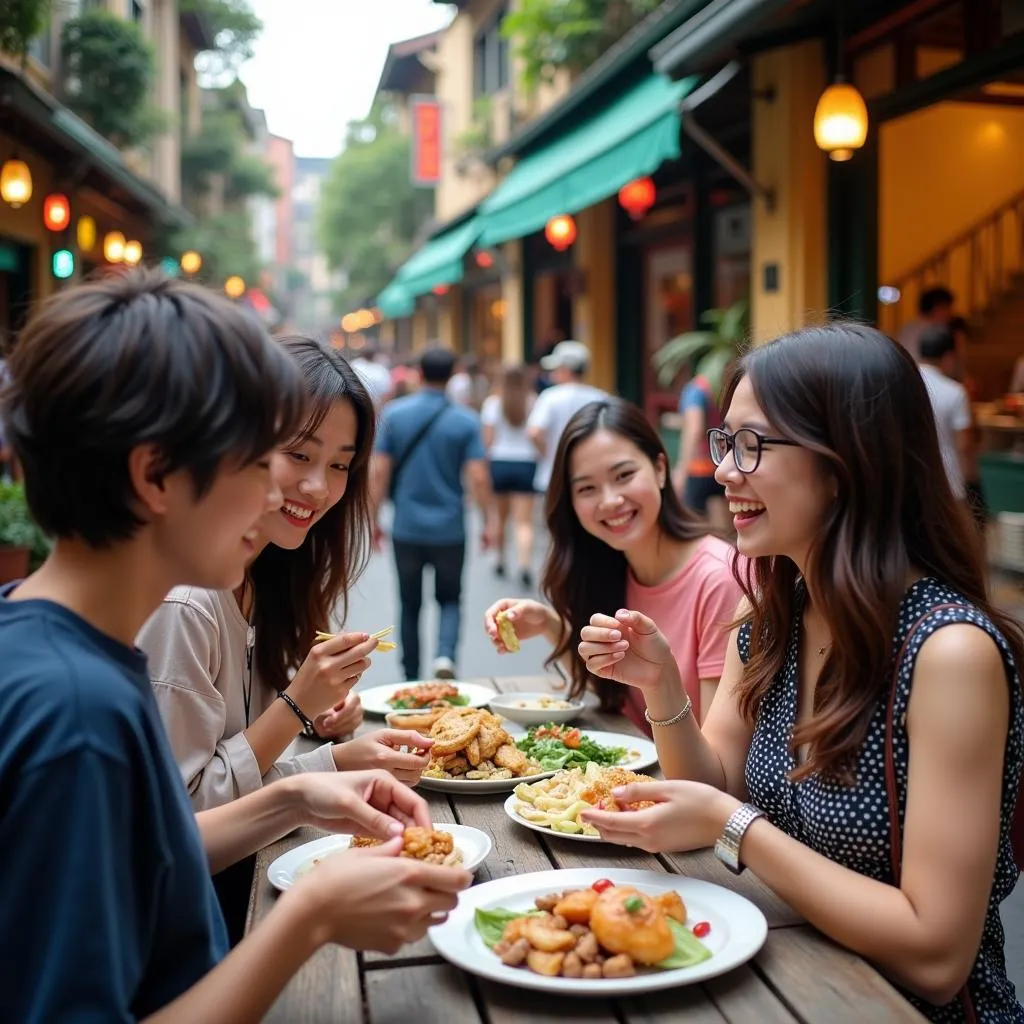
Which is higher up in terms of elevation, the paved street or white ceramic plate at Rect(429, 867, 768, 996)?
white ceramic plate at Rect(429, 867, 768, 996)

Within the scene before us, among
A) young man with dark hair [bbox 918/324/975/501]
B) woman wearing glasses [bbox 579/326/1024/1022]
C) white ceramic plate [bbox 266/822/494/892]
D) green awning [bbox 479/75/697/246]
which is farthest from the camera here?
green awning [bbox 479/75/697/246]

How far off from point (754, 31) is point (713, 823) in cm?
687

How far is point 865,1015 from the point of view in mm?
1676

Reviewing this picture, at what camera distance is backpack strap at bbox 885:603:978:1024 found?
198 cm

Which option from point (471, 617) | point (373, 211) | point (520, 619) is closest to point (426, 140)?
point (373, 211)

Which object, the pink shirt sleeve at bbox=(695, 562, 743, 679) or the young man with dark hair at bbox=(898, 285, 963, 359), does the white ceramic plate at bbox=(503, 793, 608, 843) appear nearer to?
the pink shirt sleeve at bbox=(695, 562, 743, 679)

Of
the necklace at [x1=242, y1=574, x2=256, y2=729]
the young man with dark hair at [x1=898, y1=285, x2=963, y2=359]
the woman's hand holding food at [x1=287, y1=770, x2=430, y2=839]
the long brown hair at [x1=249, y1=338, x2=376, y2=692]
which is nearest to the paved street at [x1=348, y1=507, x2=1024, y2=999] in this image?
the long brown hair at [x1=249, y1=338, x2=376, y2=692]

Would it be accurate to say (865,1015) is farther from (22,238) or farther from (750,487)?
(22,238)

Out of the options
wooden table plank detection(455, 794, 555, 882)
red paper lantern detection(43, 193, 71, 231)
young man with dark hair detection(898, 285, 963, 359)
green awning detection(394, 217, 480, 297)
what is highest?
green awning detection(394, 217, 480, 297)

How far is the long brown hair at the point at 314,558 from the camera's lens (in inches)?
121

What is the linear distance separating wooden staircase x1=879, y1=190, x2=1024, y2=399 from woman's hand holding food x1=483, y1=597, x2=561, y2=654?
12.6 m

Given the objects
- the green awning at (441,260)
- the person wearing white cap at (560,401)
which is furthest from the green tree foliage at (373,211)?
the person wearing white cap at (560,401)

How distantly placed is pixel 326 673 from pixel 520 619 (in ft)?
3.88

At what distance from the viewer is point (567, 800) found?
2.50m
